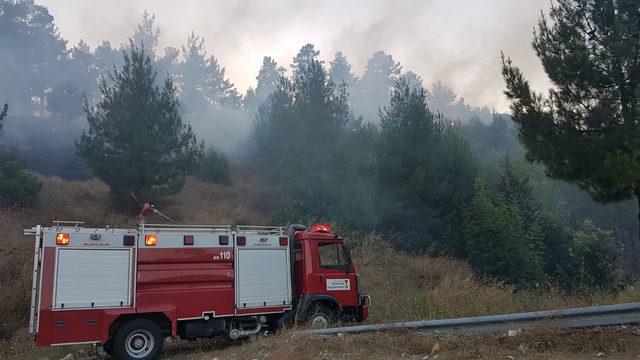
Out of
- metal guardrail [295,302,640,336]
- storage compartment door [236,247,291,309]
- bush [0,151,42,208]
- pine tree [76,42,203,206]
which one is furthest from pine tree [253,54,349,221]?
metal guardrail [295,302,640,336]

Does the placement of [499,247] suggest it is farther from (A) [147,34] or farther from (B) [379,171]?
(A) [147,34]

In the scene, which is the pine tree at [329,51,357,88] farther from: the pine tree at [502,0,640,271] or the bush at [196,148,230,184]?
the pine tree at [502,0,640,271]

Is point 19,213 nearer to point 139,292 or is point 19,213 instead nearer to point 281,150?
point 139,292

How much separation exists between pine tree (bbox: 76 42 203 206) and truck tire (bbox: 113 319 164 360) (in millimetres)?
12354

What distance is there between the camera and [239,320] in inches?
396

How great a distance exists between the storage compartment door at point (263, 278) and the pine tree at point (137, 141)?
11842 mm

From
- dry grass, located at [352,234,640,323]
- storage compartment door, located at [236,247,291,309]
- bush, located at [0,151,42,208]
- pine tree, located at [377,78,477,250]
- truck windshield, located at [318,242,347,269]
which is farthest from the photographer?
pine tree, located at [377,78,477,250]

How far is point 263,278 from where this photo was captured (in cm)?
1017

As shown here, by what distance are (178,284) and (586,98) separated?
9.93 metres

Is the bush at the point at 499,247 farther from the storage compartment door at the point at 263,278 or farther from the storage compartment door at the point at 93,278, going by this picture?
the storage compartment door at the point at 93,278

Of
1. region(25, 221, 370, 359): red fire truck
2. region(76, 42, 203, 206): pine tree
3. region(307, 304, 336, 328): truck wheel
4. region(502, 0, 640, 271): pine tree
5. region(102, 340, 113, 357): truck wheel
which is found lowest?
region(102, 340, 113, 357): truck wheel

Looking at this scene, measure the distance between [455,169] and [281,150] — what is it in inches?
449

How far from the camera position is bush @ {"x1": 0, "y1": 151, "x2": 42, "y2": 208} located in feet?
64.3

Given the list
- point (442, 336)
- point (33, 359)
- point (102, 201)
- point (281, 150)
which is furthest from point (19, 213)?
point (442, 336)
